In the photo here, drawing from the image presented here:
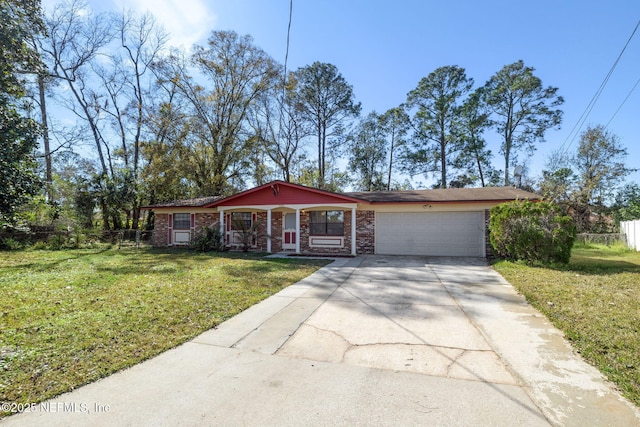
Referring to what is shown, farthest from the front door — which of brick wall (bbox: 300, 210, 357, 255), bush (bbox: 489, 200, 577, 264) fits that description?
bush (bbox: 489, 200, 577, 264)

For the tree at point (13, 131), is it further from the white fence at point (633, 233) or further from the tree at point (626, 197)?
the tree at point (626, 197)

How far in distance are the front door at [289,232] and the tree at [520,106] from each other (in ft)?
68.0

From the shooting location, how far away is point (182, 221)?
54.9ft

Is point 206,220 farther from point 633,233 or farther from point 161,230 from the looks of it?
point 633,233

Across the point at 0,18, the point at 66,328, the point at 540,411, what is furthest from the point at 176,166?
the point at 540,411

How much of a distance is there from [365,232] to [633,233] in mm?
13353

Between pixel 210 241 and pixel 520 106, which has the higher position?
pixel 520 106

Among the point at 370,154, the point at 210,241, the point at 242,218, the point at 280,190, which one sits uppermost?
the point at 370,154

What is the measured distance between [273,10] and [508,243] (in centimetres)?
1018

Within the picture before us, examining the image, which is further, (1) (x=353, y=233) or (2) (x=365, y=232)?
(2) (x=365, y=232)

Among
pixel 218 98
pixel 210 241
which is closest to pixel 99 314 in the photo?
pixel 210 241

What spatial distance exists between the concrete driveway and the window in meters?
13.4

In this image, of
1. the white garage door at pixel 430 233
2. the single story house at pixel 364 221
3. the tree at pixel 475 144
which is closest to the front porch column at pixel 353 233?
the single story house at pixel 364 221

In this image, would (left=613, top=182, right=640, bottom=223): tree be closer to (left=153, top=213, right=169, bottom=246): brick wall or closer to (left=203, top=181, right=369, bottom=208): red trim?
(left=203, top=181, right=369, bottom=208): red trim
